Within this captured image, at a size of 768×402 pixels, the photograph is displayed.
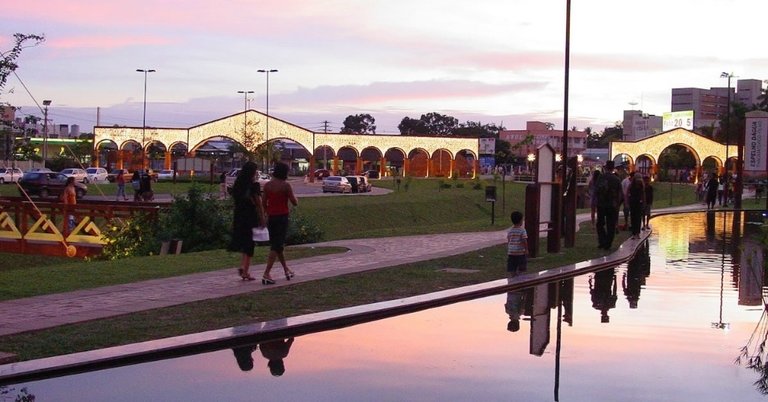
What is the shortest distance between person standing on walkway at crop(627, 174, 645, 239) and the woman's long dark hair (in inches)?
466

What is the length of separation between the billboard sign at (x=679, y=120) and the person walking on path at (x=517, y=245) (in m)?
113

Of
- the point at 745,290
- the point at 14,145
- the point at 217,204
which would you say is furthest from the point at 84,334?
the point at 217,204

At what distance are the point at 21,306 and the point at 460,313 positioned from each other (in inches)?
196

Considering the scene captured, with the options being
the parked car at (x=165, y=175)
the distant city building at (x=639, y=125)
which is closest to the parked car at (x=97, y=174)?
the parked car at (x=165, y=175)

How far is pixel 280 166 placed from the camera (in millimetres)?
12883

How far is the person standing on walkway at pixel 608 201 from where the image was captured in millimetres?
19062

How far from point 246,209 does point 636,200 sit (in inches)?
482

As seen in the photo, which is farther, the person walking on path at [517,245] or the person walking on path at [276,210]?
the person walking on path at [517,245]

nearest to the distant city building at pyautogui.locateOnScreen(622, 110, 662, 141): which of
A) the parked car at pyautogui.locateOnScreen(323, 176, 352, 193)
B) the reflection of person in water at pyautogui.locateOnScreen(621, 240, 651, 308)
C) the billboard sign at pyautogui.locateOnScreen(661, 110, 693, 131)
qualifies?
the billboard sign at pyautogui.locateOnScreen(661, 110, 693, 131)

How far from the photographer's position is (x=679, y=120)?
128 m

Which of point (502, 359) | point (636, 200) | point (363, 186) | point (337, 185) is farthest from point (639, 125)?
point (502, 359)

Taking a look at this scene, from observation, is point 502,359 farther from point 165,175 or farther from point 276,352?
point 165,175

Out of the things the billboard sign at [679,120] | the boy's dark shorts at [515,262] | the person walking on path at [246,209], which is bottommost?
the boy's dark shorts at [515,262]

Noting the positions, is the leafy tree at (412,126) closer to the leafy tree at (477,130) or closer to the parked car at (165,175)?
the leafy tree at (477,130)
